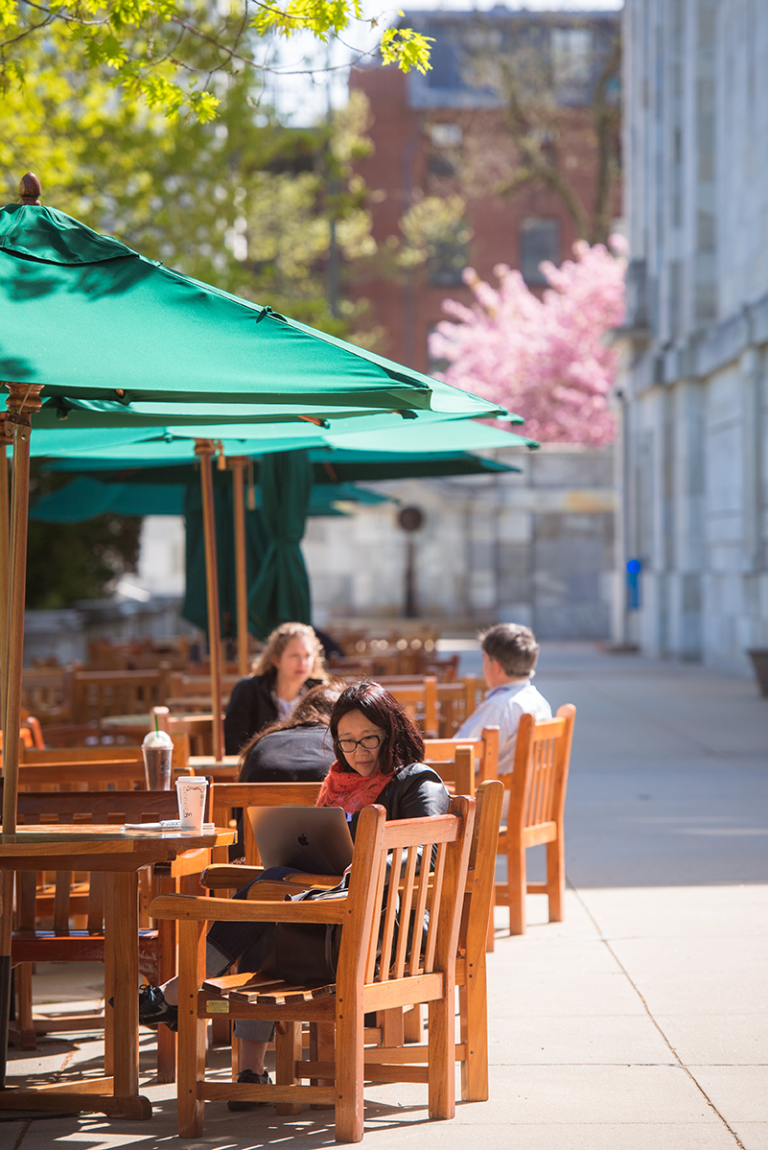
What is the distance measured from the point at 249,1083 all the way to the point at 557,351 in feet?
139

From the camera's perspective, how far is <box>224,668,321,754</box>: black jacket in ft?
22.4

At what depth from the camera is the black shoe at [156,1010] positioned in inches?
171

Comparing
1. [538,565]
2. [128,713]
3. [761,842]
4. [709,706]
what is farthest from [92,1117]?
[538,565]

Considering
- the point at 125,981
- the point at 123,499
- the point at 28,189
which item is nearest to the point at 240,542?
the point at 28,189

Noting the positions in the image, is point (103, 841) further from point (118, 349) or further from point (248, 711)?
point (248, 711)

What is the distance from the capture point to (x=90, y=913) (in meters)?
4.77

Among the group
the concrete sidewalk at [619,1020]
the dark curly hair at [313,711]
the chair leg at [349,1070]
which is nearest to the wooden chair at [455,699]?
the concrete sidewalk at [619,1020]

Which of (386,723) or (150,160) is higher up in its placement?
(150,160)

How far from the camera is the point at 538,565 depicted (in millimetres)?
33281

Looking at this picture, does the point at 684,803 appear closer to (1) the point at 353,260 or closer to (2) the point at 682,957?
(2) the point at 682,957

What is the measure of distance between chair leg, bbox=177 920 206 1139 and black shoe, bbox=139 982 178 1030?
0.37 metres

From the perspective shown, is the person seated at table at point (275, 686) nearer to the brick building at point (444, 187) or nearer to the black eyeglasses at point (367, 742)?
the black eyeglasses at point (367, 742)

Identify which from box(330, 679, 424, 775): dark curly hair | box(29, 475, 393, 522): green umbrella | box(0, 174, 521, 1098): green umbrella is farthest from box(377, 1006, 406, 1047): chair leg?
box(29, 475, 393, 522): green umbrella

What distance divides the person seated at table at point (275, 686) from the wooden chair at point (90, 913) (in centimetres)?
191
